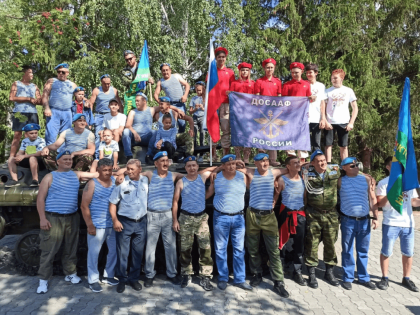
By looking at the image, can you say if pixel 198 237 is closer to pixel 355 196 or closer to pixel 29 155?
pixel 355 196

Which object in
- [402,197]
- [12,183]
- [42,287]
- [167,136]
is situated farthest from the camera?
[167,136]

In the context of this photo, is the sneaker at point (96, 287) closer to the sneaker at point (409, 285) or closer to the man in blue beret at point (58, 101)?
the man in blue beret at point (58, 101)

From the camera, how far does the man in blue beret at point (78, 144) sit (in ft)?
20.8

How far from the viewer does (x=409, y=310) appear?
5.04 meters

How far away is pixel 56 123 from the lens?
7348mm

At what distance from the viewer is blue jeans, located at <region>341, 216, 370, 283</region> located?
5.77 metres

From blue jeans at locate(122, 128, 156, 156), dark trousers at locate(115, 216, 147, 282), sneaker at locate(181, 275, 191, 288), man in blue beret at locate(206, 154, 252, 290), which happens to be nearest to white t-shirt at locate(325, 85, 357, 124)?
man in blue beret at locate(206, 154, 252, 290)

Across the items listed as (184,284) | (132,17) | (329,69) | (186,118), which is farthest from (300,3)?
(184,284)

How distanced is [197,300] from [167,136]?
2950 millimetres

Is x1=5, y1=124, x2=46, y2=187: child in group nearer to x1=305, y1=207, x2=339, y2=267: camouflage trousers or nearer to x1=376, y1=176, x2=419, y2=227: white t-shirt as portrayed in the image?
x1=305, y1=207, x2=339, y2=267: camouflage trousers

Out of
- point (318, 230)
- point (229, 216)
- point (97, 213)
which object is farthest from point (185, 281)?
point (318, 230)

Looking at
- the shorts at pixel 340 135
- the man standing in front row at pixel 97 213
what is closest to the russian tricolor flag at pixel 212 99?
the man standing in front row at pixel 97 213

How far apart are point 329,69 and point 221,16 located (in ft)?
16.5

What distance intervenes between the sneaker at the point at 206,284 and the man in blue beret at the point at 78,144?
108 inches
